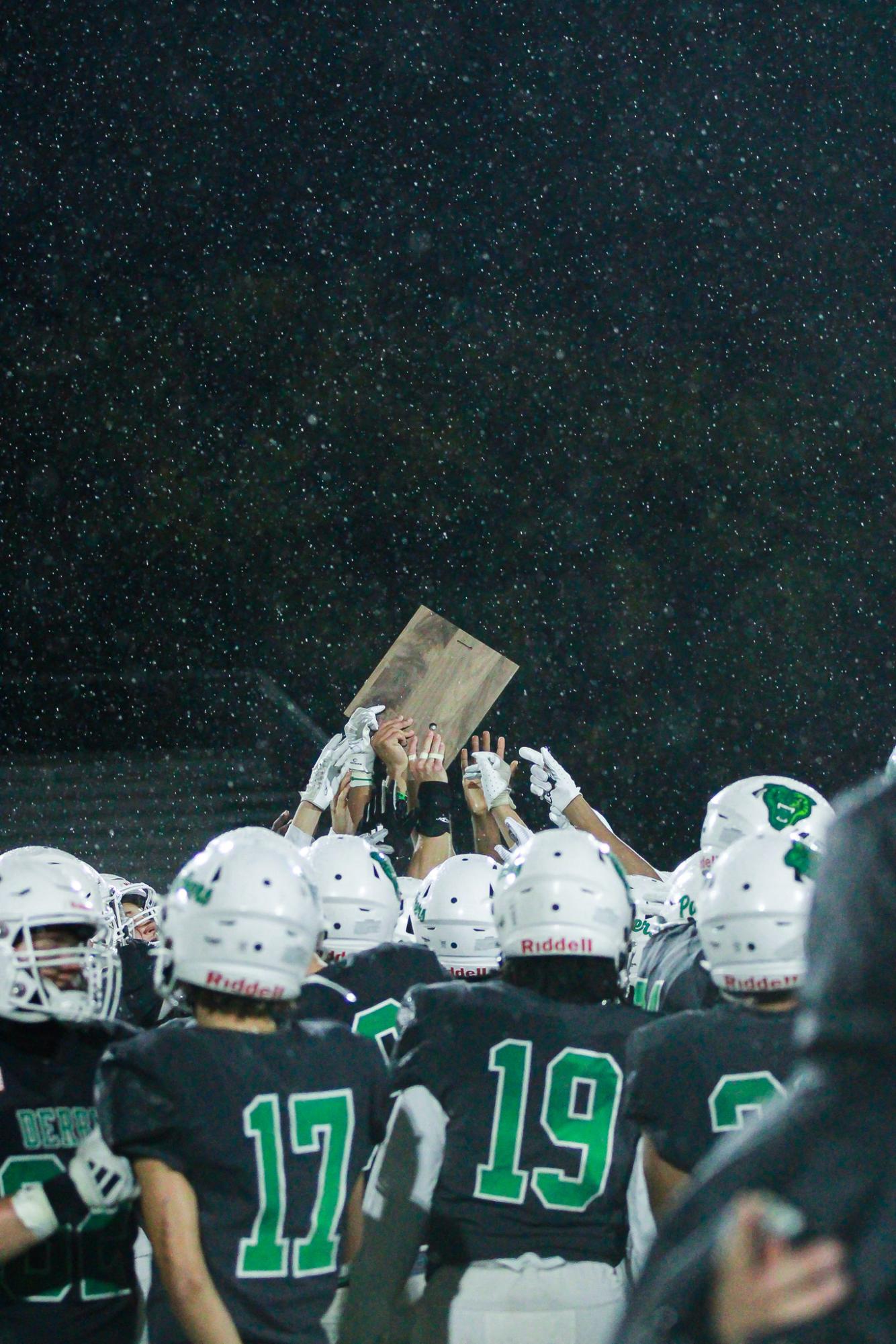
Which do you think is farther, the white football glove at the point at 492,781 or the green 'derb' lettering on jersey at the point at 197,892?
the white football glove at the point at 492,781

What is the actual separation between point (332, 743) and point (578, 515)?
1003 cm

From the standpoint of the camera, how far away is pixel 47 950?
2467 millimetres

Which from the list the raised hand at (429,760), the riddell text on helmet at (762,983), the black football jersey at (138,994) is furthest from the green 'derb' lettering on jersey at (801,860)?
the raised hand at (429,760)

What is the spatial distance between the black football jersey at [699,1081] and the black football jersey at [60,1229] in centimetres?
90

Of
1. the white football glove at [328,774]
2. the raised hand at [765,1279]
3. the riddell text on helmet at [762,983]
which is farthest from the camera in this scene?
the white football glove at [328,774]

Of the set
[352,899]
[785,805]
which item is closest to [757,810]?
[785,805]

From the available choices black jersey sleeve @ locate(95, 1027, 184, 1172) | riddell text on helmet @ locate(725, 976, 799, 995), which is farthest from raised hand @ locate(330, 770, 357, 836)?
black jersey sleeve @ locate(95, 1027, 184, 1172)

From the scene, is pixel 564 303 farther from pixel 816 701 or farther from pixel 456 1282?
pixel 456 1282

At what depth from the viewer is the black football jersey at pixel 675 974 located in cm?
317

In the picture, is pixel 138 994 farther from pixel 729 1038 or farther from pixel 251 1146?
pixel 729 1038

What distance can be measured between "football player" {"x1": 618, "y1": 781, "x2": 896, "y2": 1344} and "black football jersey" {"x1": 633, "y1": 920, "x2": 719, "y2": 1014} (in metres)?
2.09

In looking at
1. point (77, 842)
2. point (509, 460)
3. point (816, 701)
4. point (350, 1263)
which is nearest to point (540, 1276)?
point (350, 1263)

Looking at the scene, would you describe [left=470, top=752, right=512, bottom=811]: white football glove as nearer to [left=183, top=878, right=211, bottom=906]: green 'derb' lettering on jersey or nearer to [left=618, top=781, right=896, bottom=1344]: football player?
[left=183, top=878, right=211, bottom=906]: green 'derb' lettering on jersey

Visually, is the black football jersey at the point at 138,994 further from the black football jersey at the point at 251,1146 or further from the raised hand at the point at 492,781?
the raised hand at the point at 492,781
